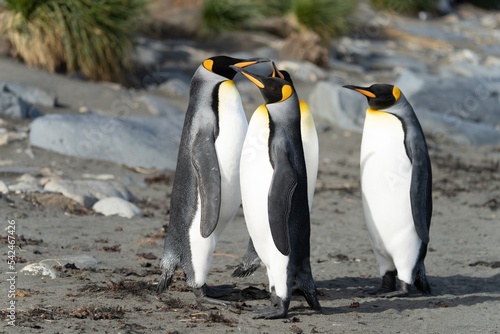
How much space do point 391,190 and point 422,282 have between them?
588 millimetres

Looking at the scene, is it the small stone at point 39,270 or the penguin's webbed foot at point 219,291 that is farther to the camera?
the small stone at point 39,270

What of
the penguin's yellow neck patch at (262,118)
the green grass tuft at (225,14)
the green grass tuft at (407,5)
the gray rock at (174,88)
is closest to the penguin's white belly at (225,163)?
the penguin's yellow neck patch at (262,118)

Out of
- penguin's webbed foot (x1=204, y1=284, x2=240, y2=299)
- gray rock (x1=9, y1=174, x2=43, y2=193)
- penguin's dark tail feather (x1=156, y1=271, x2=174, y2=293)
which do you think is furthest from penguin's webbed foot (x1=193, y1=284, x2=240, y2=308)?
gray rock (x1=9, y1=174, x2=43, y2=193)

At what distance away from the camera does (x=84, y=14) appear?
37.6 feet

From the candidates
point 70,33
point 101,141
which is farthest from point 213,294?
point 70,33

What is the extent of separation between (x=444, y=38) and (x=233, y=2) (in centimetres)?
645

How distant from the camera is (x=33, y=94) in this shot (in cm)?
1070

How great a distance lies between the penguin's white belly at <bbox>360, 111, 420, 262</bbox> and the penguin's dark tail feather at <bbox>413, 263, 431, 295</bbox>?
0.35 ft

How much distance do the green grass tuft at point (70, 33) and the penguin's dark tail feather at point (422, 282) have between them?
7159 millimetres

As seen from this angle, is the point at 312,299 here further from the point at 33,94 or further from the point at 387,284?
the point at 33,94

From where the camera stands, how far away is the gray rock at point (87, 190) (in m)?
7.26

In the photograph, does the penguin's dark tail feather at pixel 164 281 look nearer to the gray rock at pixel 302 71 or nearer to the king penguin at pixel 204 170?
the king penguin at pixel 204 170

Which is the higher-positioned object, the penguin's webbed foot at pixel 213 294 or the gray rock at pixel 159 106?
the penguin's webbed foot at pixel 213 294

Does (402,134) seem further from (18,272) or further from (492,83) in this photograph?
(492,83)
